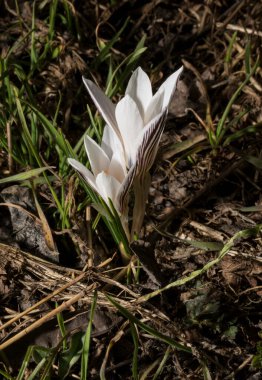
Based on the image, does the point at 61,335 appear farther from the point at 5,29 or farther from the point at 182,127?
the point at 5,29

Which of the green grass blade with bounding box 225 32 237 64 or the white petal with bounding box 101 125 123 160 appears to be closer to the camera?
the white petal with bounding box 101 125 123 160

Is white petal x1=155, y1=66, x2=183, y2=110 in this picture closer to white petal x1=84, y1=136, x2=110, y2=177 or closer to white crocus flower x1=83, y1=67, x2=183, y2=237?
white crocus flower x1=83, y1=67, x2=183, y2=237

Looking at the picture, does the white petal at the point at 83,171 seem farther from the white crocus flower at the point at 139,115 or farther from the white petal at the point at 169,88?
the white petal at the point at 169,88

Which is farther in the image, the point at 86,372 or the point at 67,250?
the point at 67,250

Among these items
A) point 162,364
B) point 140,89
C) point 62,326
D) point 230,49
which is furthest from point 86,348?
point 230,49

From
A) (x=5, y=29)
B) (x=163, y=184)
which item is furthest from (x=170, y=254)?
(x=5, y=29)

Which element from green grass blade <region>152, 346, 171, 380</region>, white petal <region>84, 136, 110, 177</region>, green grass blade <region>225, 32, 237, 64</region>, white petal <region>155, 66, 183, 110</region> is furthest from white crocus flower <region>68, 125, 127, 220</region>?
green grass blade <region>225, 32, 237, 64</region>

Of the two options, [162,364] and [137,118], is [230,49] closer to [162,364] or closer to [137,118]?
[137,118]
